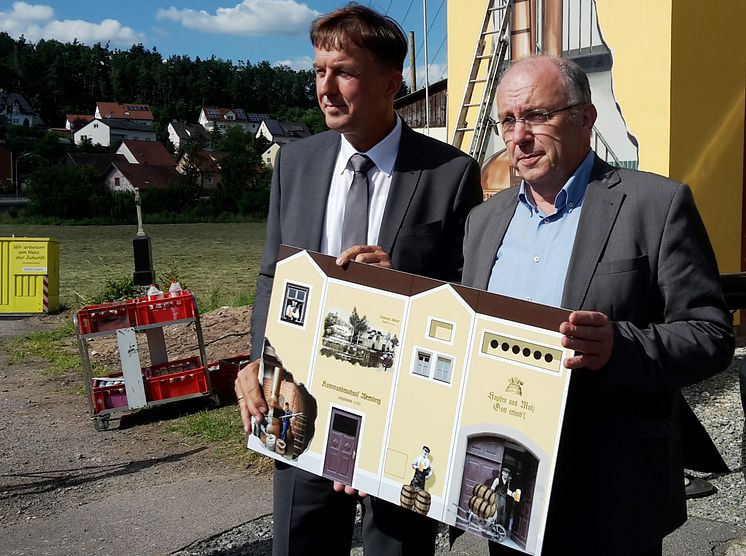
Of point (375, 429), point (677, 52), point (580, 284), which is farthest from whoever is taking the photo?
point (677, 52)

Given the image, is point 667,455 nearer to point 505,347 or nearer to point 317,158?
point 505,347

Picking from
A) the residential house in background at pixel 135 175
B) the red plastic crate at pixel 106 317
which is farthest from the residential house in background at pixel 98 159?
the red plastic crate at pixel 106 317

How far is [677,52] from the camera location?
8.03 metres

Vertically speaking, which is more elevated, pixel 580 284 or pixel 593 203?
pixel 593 203

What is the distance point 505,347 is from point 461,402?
18 centimetres

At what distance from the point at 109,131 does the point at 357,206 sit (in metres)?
148

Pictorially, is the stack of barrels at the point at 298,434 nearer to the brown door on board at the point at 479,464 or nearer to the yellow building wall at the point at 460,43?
the brown door on board at the point at 479,464

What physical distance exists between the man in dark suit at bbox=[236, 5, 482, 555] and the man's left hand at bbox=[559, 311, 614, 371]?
75cm

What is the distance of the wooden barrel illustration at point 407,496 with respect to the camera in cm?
203

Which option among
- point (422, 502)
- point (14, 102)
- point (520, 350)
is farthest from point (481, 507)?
point (14, 102)

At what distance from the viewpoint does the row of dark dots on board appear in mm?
1785

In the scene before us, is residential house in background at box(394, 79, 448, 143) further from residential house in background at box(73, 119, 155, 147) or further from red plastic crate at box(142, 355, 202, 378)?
residential house in background at box(73, 119, 155, 147)

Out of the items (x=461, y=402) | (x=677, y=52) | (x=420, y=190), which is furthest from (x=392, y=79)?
(x=677, y=52)

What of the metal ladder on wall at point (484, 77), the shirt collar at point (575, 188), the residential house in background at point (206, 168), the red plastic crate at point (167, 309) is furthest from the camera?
the residential house in background at point (206, 168)
